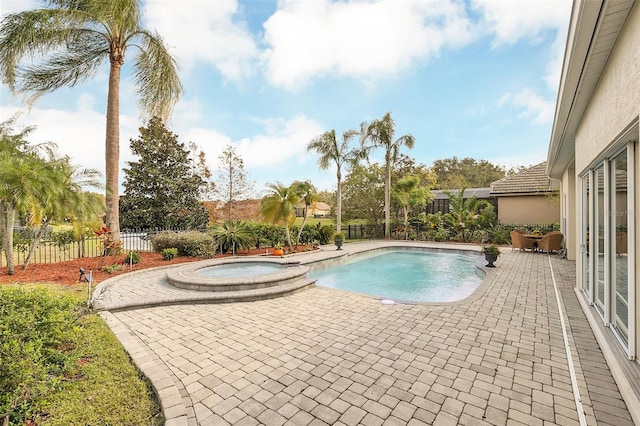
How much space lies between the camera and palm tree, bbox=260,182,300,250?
46.9 feet

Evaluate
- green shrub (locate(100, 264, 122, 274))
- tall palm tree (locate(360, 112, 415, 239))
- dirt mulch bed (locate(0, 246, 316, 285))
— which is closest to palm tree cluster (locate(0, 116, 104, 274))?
dirt mulch bed (locate(0, 246, 316, 285))

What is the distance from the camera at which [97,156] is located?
16500 mm

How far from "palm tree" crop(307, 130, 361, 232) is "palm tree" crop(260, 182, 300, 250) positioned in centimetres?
739

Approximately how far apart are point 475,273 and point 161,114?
50.3 feet

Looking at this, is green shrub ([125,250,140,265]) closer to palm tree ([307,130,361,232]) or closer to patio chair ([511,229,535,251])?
palm tree ([307,130,361,232])

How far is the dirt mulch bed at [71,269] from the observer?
8.27 meters

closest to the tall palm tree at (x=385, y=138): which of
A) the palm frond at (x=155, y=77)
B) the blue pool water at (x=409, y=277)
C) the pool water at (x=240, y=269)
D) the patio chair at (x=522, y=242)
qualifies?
the blue pool water at (x=409, y=277)

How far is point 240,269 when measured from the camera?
1109cm

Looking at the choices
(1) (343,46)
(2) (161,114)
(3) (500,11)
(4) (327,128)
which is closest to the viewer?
(3) (500,11)

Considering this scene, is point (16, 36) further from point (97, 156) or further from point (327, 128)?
point (327, 128)

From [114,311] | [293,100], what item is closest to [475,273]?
[114,311]

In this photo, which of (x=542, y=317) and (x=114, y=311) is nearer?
(x=542, y=317)

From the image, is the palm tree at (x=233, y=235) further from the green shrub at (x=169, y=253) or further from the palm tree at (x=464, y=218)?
the palm tree at (x=464, y=218)

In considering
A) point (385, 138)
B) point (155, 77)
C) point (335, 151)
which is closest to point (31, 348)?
point (155, 77)
